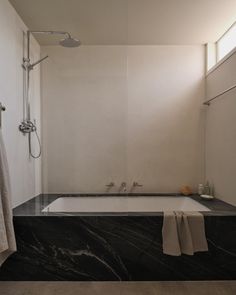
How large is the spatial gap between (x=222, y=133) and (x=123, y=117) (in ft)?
3.89

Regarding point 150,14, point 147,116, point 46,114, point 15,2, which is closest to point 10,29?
point 15,2

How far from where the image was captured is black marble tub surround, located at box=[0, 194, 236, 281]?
80.1 inches

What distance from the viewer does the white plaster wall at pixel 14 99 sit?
2.15 m

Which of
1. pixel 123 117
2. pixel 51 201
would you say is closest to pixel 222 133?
pixel 123 117

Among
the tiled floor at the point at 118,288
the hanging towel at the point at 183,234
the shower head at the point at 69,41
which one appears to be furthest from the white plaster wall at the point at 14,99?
the hanging towel at the point at 183,234

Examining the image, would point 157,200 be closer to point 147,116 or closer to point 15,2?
point 147,116

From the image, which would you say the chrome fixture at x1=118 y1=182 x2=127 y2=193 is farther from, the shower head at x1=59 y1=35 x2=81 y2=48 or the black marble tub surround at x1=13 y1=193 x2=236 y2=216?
the shower head at x1=59 y1=35 x2=81 y2=48

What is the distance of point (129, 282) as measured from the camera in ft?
6.66

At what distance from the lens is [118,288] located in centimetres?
196

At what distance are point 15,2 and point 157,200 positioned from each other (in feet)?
8.30

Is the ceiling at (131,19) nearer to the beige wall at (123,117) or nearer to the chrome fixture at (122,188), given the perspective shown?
the beige wall at (123,117)

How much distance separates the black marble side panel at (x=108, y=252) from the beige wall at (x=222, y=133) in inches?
23.7

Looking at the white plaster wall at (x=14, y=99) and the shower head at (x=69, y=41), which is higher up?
the shower head at (x=69, y=41)

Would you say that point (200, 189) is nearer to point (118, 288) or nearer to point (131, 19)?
point (118, 288)
